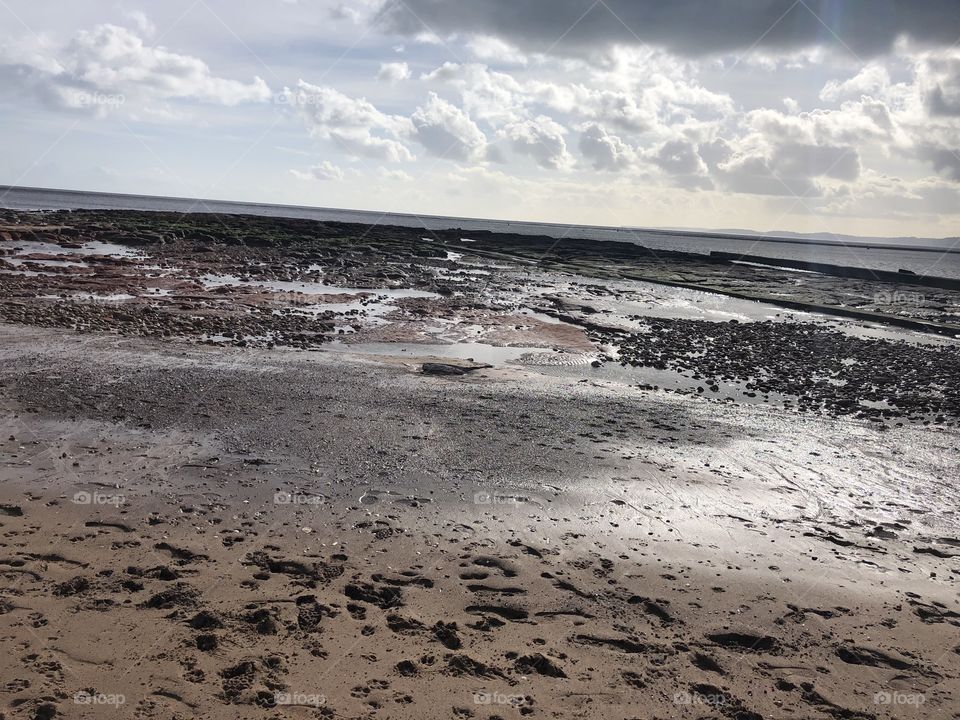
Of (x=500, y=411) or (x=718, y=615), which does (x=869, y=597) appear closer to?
(x=718, y=615)

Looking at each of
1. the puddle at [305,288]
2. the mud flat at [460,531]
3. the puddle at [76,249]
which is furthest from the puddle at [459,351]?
the puddle at [76,249]

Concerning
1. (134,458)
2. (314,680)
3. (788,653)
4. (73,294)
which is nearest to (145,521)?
(134,458)

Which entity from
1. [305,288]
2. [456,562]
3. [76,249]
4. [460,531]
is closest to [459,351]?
[460,531]

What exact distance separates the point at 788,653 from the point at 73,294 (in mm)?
26062

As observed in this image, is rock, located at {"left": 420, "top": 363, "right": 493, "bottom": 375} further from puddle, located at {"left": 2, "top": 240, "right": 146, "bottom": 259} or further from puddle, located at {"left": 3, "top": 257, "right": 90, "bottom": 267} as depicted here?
puddle, located at {"left": 2, "top": 240, "right": 146, "bottom": 259}

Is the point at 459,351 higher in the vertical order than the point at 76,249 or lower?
lower

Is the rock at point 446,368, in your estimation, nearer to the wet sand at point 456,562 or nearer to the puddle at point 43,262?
the wet sand at point 456,562

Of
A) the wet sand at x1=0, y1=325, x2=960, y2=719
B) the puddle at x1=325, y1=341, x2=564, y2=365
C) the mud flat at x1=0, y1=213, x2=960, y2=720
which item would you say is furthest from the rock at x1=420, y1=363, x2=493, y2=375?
the wet sand at x1=0, y1=325, x2=960, y2=719

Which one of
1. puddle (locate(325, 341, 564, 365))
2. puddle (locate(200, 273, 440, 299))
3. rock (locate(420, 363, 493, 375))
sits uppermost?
puddle (locate(200, 273, 440, 299))

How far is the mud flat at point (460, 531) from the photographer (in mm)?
5359

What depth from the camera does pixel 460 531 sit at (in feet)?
26.5

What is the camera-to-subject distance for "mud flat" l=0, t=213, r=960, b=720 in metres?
5.36

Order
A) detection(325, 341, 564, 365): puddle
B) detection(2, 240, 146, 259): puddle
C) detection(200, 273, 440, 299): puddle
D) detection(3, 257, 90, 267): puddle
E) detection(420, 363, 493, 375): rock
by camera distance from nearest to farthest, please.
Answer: detection(420, 363, 493, 375): rock
detection(325, 341, 564, 365): puddle
detection(200, 273, 440, 299): puddle
detection(3, 257, 90, 267): puddle
detection(2, 240, 146, 259): puddle

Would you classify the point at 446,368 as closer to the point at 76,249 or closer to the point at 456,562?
the point at 456,562
